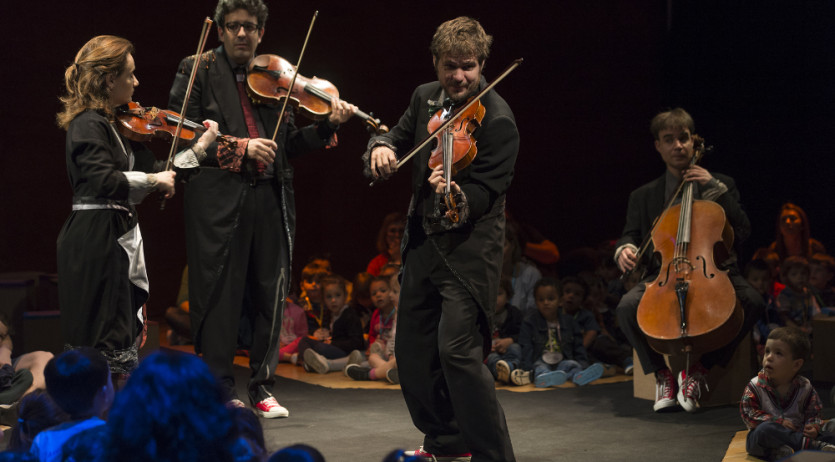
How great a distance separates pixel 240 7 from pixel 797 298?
14.0ft

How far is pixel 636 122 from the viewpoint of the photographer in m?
9.21

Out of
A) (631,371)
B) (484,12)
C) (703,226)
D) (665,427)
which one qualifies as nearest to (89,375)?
(665,427)

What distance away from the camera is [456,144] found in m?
2.88

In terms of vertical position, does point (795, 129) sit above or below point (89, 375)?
above

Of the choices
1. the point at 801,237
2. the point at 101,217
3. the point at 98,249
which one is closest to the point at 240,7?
the point at 101,217

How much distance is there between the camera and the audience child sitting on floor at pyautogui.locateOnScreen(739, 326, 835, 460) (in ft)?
11.2

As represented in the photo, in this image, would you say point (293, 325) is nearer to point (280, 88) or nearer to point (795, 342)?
point (280, 88)

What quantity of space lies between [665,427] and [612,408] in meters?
0.46

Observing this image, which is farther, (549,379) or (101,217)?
(549,379)

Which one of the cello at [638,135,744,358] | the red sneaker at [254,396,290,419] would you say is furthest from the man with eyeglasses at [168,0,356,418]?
the cello at [638,135,744,358]

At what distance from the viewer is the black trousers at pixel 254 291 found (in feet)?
12.4

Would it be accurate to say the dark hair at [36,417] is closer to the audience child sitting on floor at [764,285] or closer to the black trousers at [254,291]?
the black trousers at [254,291]

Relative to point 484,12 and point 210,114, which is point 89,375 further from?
point 484,12

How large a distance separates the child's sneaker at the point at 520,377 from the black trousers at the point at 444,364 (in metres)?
2.02
